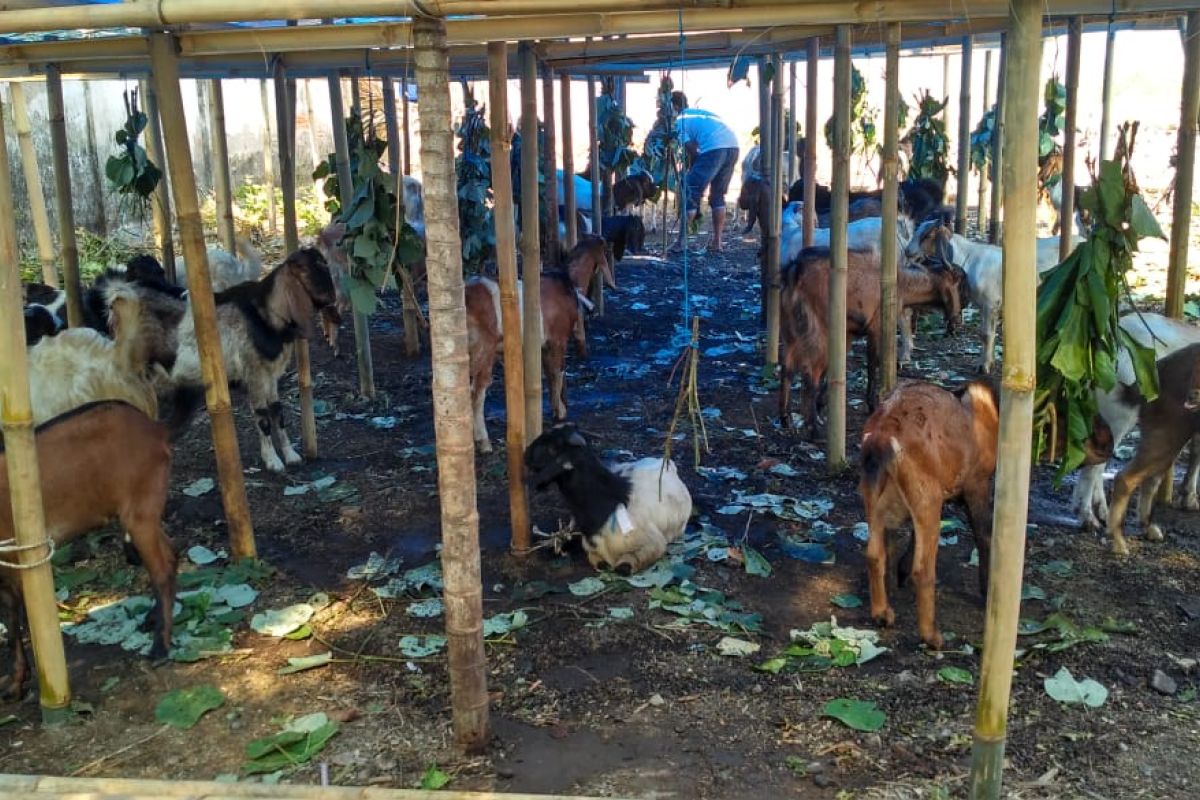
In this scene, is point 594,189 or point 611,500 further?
point 594,189

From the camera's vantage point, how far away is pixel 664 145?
56.8 feet

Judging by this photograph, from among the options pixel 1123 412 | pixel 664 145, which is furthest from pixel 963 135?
pixel 1123 412

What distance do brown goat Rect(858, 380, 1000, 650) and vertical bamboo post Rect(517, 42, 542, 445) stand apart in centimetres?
253

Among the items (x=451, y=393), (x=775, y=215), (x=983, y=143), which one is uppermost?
(x=983, y=143)

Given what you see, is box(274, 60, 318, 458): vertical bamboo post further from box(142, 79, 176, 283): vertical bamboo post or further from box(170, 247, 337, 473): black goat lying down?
box(142, 79, 176, 283): vertical bamboo post

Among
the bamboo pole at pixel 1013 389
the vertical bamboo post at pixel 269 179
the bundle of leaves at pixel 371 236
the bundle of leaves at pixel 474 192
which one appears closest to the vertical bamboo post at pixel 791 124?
the bundle of leaves at pixel 474 192

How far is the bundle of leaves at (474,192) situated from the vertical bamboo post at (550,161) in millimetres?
697

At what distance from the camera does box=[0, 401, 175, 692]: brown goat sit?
6188mm

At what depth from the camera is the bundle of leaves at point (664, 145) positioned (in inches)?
649

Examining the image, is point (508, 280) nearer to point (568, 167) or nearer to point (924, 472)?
point (924, 472)

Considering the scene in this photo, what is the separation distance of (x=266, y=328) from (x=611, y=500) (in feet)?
13.9

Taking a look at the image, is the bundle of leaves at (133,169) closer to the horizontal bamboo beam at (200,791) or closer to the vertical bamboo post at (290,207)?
the vertical bamboo post at (290,207)

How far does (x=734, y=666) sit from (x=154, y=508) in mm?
3613

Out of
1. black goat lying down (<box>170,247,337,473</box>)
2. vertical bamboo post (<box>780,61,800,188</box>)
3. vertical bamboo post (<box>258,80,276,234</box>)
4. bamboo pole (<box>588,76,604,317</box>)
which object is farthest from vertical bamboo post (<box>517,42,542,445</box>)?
vertical bamboo post (<box>258,80,276,234</box>)
